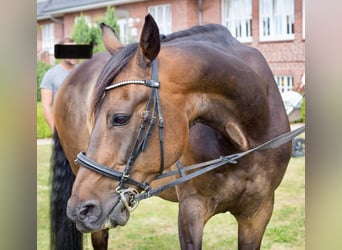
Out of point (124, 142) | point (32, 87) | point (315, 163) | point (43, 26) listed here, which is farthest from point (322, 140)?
point (43, 26)

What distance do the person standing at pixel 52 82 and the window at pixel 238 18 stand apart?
673 mm

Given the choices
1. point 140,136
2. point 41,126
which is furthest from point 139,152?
point 41,126

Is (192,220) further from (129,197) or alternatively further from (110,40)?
(110,40)

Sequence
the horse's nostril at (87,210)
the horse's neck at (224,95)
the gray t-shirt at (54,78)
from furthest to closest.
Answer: the gray t-shirt at (54,78) < the horse's neck at (224,95) < the horse's nostril at (87,210)

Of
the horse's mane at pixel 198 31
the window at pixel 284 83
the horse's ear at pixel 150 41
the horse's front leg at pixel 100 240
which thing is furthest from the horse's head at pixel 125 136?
the horse's front leg at pixel 100 240

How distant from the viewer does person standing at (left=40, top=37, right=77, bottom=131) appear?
2.24 m

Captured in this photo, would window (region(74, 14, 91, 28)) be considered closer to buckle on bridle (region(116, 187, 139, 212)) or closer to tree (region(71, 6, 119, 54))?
tree (region(71, 6, 119, 54))

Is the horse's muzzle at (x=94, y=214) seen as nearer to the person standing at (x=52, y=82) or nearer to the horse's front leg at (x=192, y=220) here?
the horse's front leg at (x=192, y=220)

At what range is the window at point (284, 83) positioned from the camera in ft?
6.63

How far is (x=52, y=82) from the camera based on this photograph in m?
2.37

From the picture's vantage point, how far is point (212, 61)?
1715 millimetres

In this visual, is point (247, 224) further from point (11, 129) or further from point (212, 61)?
point (11, 129)

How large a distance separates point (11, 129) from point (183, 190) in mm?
682

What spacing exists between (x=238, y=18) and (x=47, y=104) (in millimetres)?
949
